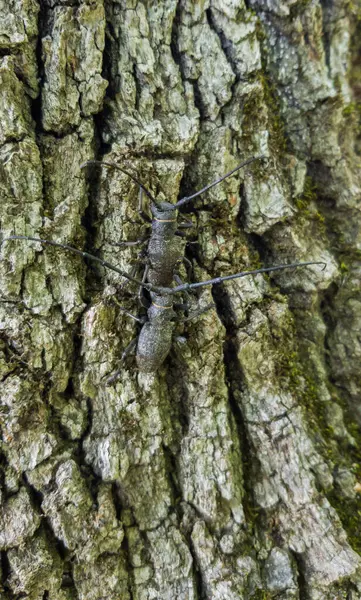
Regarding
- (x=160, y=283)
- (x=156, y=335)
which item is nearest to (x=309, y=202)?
(x=160, y=283)

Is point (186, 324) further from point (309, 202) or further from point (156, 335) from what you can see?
point (309, 202)

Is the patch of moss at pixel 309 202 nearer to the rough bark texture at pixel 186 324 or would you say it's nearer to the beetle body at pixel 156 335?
the rough bark texture at pixel 186 324

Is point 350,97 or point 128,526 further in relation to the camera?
point 350,97

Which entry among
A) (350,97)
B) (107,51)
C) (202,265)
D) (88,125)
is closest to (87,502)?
(202,265)

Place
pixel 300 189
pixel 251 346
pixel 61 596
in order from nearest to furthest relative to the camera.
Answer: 1. pixel 61 596
2. pixel 251 346
3. pixel 300 189

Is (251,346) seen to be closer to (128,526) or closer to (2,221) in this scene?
(128,526)

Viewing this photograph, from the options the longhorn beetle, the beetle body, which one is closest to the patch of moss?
the longhorn beetle

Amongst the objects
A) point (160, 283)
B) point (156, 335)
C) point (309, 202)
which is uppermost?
point (309, 202)

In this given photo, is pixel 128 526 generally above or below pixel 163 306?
below
